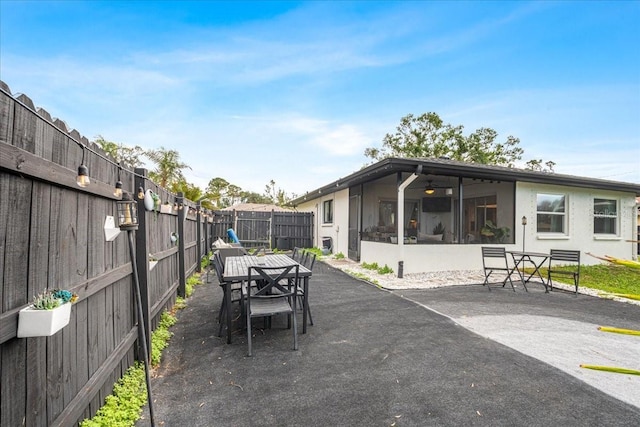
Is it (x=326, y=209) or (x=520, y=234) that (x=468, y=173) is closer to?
(x=520, y=234)

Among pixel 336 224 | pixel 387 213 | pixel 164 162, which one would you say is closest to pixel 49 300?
pixel 387 213

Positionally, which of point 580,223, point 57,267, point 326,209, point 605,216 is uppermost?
point 326,209

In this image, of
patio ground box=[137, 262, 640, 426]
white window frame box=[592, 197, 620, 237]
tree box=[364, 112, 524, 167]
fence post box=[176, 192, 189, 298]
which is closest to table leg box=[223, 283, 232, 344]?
patio ground box=[137, 262, 640, 426]

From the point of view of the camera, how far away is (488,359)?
2.90 meters

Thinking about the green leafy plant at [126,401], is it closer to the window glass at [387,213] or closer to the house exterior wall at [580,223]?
the window glass at [387,213]

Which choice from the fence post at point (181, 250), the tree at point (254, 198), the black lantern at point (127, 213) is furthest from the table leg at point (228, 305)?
the tree at point (254, 198)

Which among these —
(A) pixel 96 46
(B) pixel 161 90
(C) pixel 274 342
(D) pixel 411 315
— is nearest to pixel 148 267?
(C) pixel 274 342

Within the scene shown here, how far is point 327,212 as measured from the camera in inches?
493

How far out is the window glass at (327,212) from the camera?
1211cm

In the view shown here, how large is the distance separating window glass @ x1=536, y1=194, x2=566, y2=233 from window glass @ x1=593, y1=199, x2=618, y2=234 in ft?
4.51

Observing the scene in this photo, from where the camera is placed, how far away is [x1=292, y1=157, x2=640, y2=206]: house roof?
6660 millimetres

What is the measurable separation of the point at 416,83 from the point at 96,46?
9771mm

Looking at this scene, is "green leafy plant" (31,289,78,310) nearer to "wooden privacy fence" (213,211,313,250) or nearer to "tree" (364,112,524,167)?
"wooden privacy fence" (213,211,313,250)

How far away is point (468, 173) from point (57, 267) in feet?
26.0
